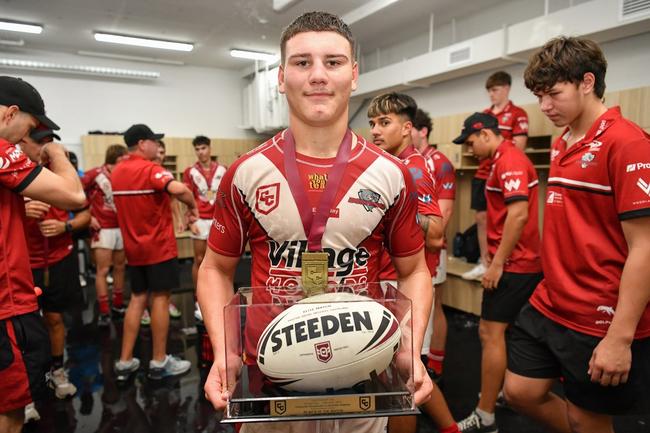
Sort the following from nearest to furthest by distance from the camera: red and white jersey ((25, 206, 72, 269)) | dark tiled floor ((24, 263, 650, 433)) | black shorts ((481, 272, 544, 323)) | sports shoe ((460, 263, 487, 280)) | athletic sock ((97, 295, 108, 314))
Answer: black shorts ((481, 272, 544, 323)) → dark tiled floor ((24, 263, 650, 433)) → red and white jersey ((25, 206, 72, 269)) → sports shoe ((460, 263, 487, 280)) → athletic sock ((97, 295, 108, 314))

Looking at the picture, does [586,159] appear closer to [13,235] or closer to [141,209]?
[13,235]

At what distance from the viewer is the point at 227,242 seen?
111 centimetres

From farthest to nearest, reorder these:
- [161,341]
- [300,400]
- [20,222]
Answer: [161,341], [20,222], [300,400]

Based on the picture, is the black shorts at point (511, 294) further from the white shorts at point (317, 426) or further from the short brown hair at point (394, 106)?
the white shorts at point (317, 426)

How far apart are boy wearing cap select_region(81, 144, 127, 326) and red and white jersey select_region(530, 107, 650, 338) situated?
13.0 feet

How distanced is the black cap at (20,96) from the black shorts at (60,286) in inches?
→ 49.0

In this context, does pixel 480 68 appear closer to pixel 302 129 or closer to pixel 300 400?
pixel 302 129

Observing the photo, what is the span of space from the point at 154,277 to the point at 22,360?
137cm

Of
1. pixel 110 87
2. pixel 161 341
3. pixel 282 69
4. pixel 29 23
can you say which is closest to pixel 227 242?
pixel 282 69

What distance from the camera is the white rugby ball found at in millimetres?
781

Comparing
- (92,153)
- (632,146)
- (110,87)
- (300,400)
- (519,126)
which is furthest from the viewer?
(110,87)

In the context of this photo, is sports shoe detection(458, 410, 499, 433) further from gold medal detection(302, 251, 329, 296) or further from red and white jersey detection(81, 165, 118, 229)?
red and white jersey detection(81, 165, 118, 229)

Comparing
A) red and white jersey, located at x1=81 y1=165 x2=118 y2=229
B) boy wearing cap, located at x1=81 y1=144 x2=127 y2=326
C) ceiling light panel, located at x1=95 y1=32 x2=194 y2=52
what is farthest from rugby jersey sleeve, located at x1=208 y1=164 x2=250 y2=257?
ceiling light panel, located at x1=95 y1=32 x2=194 y2=52

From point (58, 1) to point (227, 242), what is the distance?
529 centimetres
